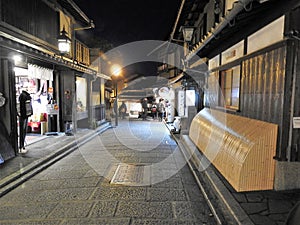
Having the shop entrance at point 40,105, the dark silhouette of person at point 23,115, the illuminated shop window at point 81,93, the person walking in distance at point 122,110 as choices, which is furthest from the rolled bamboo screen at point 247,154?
the person walking in distance at point 122,110

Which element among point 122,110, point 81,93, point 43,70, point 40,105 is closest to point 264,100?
point 43,70

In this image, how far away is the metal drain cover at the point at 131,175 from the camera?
605 cm

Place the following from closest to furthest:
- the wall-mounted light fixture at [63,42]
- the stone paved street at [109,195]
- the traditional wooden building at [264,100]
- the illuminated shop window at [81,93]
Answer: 1. the stone paved street at [109,195]
2. the traditional wooden building at [264,100]
3. the wall-mounted light fixture at [63,42]
4. the illuminated shop window at [81,93]

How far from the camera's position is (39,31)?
1043 centimetres

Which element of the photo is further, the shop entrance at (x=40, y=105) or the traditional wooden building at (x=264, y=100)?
the shop entrance at (x=40, y=105)

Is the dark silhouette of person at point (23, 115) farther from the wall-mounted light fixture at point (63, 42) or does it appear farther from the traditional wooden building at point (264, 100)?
the traditional wooden building at point (264, 100)

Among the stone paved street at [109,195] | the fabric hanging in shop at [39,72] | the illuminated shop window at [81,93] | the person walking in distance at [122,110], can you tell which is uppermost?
the fabric hanging in shop at [39,72]

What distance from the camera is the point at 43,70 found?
1062 centimetres

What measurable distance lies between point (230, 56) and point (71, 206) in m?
6.87

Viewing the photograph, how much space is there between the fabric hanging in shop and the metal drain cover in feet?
19.6

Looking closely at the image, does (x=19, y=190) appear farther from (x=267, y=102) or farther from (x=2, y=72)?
(x=267, y=102)

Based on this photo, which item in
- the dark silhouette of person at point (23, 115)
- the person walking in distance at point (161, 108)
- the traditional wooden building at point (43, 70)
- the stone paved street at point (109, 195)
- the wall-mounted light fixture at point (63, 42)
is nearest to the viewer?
the stone paved street at point (109, 195)

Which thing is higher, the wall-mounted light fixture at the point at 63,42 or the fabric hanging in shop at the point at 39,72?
the wall-mounted light fixture at the point at 63,42

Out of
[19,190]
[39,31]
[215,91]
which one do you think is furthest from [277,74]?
[39,31]
